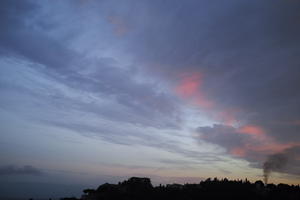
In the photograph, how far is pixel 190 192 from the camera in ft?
347

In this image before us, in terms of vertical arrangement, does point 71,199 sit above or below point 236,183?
below

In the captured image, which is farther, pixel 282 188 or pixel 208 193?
pixel 282 188

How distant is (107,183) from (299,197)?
6839 centimetres

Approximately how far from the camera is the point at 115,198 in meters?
95.8

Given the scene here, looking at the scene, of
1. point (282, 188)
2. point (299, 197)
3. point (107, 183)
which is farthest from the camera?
point (107, 183)

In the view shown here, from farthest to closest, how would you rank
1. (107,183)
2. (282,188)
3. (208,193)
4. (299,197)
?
(107,183)
(282,188)
(208,193)
(299,197)

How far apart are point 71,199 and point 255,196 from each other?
205ft

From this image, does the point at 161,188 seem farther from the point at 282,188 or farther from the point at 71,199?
the point at 282,188

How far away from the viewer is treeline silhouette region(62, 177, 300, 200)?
98125 mm

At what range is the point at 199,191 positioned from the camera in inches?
4213

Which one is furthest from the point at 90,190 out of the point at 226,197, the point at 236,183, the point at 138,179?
the point at 236,183

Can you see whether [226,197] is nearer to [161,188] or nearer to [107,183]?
[161,188]

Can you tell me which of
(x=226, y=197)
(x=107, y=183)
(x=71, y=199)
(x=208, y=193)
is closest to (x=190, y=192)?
(x=208, y=193)

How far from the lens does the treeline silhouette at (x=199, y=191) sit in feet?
322
